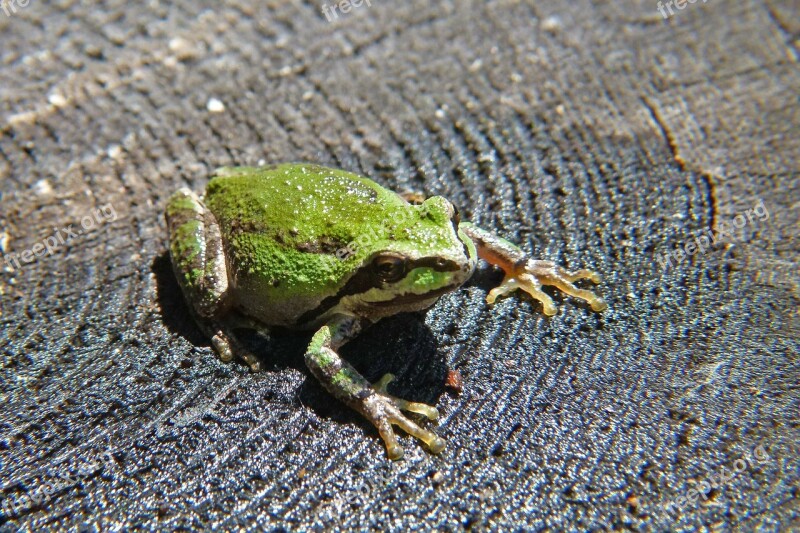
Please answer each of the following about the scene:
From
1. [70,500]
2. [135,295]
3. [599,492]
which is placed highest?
[135,295]

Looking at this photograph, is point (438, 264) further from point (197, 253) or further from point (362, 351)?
point (197, 253)

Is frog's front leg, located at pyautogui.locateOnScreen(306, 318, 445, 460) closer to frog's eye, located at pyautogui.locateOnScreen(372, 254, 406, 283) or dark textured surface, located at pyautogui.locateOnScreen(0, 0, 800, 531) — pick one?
dark textured surface, located at pyautogui.locateOnScreen(0, 0, 800, 531)

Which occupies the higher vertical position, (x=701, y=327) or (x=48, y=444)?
(x=48, y=444)

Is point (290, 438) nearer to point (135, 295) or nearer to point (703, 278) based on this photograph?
point (135, 295)

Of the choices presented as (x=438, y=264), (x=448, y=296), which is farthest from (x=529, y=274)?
(x=438, y=264)

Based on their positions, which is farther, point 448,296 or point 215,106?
point 215,106

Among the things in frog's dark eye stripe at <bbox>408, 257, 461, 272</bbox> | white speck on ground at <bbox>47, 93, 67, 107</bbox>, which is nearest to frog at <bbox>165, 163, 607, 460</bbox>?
frog's dark eye stripe at <bbox>408, 257, 461, 272</bbox>

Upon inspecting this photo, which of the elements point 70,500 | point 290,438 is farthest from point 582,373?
point 70,500
